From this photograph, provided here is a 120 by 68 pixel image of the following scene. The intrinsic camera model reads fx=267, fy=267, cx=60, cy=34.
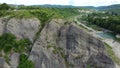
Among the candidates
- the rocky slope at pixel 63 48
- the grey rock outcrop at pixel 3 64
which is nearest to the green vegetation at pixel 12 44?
the rocky slope at pixel 63 48

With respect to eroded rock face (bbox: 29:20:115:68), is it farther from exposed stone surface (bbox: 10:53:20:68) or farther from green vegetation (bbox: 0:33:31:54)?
exposed stone surface (bbox: 10:53:20:68)

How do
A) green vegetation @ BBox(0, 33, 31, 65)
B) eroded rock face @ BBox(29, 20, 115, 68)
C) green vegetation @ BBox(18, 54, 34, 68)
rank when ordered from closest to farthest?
1. green vegetation @ BBox(18, 54, 34, 68)
2. eroded rock face @ BBox(29, 20, 115, 68)
3. green vegetation @ BBox(0, 33, 31, 65)

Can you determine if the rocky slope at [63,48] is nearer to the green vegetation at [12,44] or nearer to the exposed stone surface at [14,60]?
the exposed stone surface at [14,60]

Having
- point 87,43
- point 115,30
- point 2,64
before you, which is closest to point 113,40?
point 115,30

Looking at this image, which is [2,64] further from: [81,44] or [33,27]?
[81,44]

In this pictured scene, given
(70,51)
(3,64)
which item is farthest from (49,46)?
(3,64)

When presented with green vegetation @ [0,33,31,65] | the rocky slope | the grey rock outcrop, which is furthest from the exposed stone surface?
the grey rock outcrop

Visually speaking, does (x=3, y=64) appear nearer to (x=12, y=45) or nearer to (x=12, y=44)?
(x=12, y=45)
